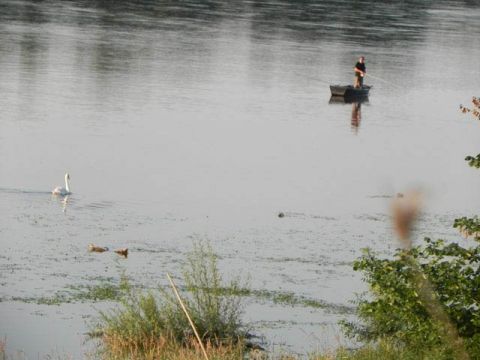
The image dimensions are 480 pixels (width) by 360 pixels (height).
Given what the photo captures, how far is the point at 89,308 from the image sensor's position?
65.5ft

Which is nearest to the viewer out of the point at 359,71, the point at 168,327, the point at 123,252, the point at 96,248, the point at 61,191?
the point at 168,327

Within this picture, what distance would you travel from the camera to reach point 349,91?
46.8 metres

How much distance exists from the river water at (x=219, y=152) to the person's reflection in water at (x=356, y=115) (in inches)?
10.5

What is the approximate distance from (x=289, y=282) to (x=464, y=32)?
53.2m

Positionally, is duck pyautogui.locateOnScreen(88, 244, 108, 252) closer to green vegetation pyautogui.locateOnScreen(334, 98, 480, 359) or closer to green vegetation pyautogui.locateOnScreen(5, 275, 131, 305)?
green vegetation pyautogui.locateOnScreen(5, 275, 131, 305)

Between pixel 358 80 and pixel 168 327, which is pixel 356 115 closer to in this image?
pixel 358 80

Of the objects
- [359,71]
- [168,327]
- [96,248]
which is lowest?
[359,71]

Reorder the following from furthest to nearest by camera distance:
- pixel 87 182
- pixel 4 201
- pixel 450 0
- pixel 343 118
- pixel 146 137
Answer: pixel 450 0
pixel 343 118
pixel 146 137
pixel 87 182
pixel 4 201

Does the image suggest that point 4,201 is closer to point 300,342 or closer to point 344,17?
point 300,342

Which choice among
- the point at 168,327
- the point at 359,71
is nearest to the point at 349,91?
the point at 359,71

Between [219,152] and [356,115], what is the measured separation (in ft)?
35.0

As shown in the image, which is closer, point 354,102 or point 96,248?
point 96,248

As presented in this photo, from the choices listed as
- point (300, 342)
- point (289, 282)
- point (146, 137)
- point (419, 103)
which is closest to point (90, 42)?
point (419, 103)

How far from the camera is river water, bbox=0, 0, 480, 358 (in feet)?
73.3
